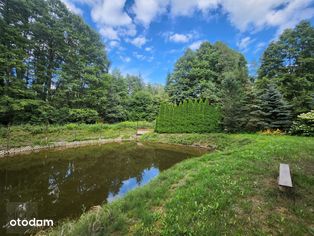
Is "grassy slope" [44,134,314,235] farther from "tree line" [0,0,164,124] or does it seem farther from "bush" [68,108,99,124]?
"bush" [68,108,99,124]

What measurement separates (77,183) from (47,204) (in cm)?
171

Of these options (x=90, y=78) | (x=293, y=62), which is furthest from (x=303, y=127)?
(x=90, y=78)

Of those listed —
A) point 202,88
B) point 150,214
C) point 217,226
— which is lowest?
point 150,214

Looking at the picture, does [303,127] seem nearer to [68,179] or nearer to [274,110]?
[274,110]

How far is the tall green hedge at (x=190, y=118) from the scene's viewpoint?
60.6 feet

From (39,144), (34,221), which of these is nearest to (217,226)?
(34,221)

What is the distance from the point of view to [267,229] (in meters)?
2.81

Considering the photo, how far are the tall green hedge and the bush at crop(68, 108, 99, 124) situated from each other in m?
9.54

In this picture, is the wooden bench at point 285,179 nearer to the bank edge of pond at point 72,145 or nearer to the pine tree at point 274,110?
the bank edge of pond at point 72,145

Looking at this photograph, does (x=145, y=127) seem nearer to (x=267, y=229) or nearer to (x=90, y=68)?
(x=90, y=68)

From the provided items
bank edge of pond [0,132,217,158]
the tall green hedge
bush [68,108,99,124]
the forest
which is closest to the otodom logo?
bank edge of pond [0,132,217,158]

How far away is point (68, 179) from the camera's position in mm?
7098

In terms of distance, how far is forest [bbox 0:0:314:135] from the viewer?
50.8ft

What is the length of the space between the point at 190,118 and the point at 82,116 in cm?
1386
